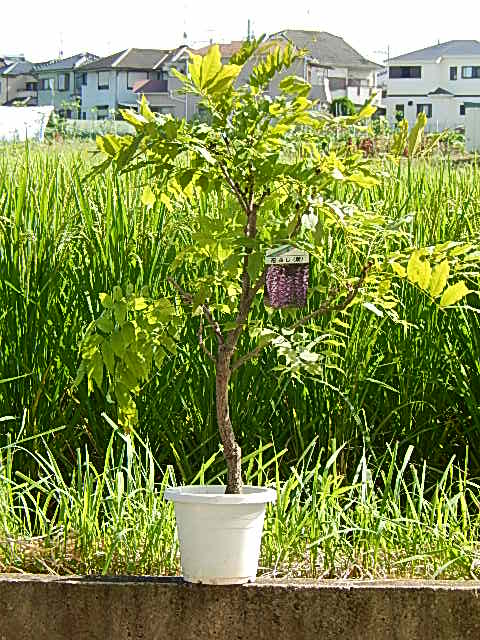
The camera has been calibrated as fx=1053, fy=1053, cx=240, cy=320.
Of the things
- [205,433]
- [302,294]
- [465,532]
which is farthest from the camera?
[205,433]

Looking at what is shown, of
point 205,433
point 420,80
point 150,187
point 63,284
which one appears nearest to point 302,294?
point 150,187

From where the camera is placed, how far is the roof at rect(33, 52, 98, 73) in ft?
292

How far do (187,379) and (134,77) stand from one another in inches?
3459

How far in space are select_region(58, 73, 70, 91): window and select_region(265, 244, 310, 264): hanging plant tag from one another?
3531 inches

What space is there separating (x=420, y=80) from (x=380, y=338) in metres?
79.0

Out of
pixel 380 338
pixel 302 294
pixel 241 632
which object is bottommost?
pixel 241 632

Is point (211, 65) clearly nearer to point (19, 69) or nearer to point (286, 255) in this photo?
point (286, 255)

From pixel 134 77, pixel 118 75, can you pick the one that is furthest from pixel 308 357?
pixel 134 77

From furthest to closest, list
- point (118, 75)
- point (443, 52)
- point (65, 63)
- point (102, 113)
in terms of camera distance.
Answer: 1. point (65, 63)
2. point (118, 75)
3. point (443, 52)
4. point (102, 113)

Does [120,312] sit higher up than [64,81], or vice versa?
[64,81]

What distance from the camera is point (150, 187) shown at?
2436 mm

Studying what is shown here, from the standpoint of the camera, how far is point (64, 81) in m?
90.9

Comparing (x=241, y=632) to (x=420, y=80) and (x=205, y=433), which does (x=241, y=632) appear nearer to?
(x=205, y=433)

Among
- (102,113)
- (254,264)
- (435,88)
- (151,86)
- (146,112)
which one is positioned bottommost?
(254,264)
